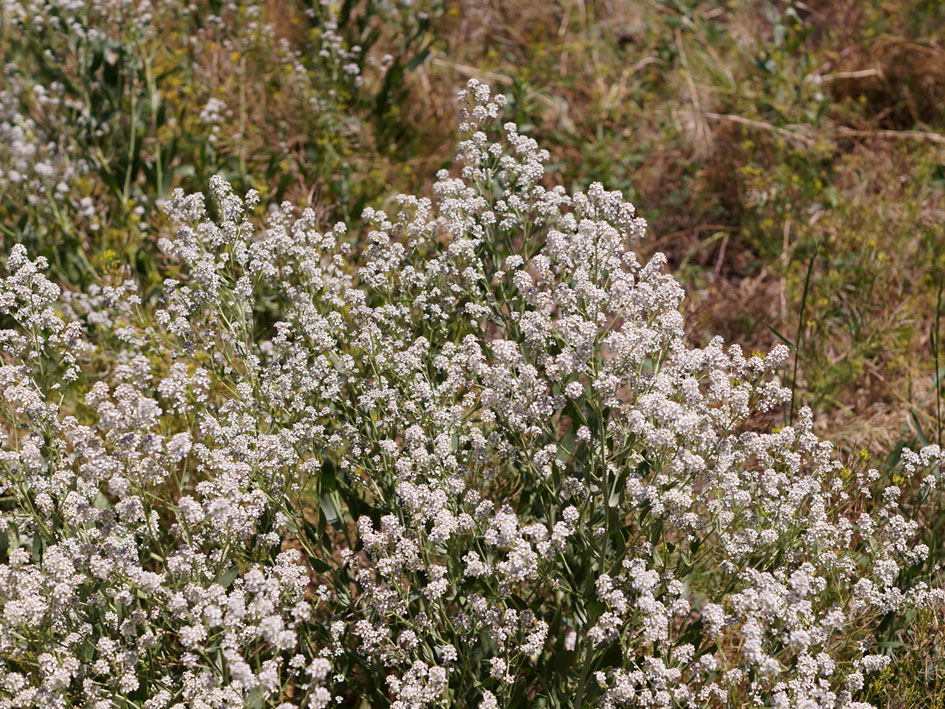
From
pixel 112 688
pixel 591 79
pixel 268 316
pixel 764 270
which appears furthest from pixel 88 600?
pixel 591 79

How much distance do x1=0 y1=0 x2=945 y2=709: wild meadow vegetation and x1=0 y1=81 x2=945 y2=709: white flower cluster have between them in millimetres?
21

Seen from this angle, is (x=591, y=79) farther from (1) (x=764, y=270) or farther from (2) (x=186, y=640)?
(2) (x=186, y=640)

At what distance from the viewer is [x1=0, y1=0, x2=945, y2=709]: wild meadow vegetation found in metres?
2.83

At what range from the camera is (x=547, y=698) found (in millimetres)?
3117

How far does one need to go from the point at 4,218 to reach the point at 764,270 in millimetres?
5310

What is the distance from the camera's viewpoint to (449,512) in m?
2.82

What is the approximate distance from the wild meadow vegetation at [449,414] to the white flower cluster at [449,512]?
0.07 ft

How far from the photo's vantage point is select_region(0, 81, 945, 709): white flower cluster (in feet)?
8.98

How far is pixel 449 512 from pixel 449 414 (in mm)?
432

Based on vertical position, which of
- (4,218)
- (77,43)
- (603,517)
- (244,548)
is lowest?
(4,218)

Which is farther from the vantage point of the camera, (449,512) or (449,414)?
(449,414)

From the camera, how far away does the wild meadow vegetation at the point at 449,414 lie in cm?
283

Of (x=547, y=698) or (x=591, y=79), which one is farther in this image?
(x=591, y=79)

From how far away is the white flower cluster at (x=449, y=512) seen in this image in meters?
2.74
